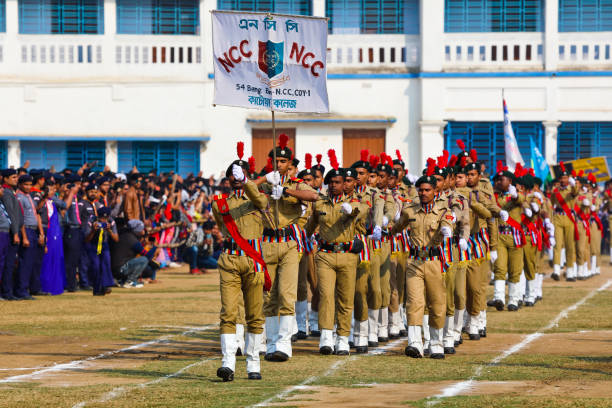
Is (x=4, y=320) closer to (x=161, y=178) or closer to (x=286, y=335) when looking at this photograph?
(x=286, y=335)

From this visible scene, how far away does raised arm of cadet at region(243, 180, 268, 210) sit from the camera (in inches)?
489

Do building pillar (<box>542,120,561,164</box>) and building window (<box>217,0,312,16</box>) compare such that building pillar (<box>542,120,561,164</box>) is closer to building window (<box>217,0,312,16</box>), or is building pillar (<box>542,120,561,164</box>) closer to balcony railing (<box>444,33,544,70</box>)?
balcony railing (<box>444,33,544,70</box>)

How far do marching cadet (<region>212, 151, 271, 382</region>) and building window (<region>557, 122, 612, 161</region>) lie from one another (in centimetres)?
2682

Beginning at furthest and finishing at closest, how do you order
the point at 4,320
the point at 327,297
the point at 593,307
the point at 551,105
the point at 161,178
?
the point at 551,105 < the point at 161,178 < the point at 593,307 < the point at 4,320 < the point at 327,297

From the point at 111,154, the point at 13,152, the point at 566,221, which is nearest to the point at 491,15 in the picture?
the point at 566,221

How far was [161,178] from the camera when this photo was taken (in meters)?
30.9

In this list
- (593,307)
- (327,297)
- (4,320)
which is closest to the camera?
(327,297)

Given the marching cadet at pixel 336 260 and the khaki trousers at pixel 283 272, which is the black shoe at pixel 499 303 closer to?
the marching cadet at pixel 336 260

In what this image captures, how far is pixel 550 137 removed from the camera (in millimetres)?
37688

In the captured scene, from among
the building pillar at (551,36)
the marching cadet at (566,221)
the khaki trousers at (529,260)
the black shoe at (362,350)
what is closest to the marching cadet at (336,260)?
the black shoe at (362,350)

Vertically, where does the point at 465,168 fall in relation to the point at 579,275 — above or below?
above

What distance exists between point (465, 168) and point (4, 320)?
23.7 feet

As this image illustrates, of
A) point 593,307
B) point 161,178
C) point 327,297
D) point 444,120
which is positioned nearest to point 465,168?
point 327,297

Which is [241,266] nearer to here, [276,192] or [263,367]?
[276,192]
